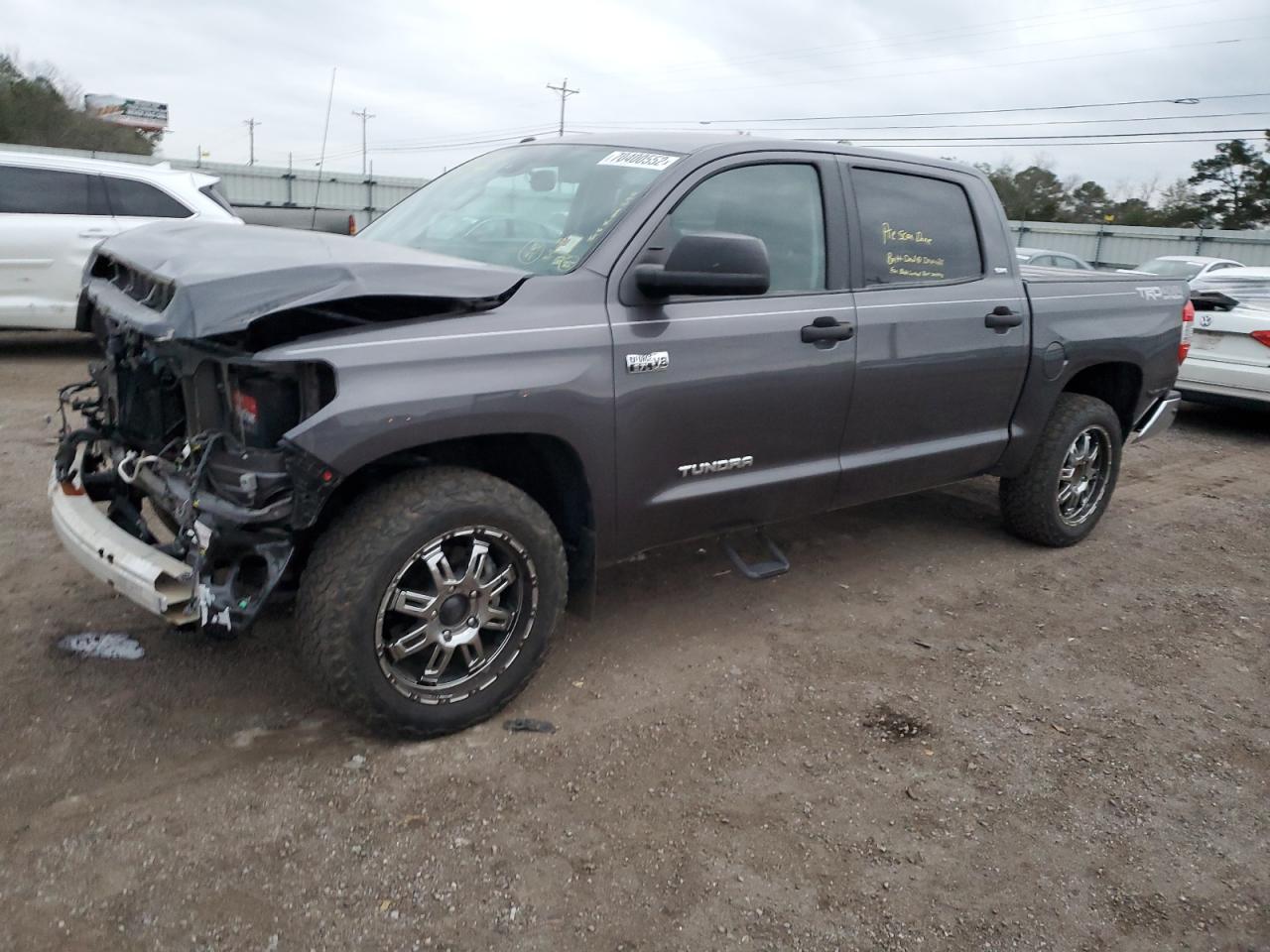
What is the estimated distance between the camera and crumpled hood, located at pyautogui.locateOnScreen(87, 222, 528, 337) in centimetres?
264

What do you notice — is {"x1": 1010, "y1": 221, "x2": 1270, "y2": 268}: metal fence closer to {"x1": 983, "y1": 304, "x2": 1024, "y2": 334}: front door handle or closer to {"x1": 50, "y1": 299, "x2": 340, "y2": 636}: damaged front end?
{"x1": 983, "y1": 304, "x2": 1024, "y2": 334}: front door handle

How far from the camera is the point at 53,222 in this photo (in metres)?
8.44

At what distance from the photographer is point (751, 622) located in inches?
166

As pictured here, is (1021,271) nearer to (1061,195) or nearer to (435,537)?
(435,537)

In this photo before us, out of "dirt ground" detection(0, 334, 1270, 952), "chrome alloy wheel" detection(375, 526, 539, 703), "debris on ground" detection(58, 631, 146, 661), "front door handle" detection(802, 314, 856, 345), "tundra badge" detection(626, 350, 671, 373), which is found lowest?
"dirt ground" detection(0, 334, 1270, 952)

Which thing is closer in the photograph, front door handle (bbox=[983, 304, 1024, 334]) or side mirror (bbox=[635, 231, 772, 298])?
side mirror (bbox=[635, 231, 772, 298])

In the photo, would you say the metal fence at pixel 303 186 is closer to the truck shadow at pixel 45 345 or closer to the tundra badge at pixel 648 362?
the truck shadow at pixel 45 345

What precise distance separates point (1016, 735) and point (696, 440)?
4.93 feet

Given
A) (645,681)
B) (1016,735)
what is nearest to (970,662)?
(1016,735)

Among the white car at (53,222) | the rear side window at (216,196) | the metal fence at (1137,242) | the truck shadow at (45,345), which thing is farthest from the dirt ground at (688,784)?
the metal fence at (1137,242)

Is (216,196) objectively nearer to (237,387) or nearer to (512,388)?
(237,387)

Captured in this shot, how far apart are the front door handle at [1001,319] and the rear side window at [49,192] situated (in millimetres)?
7675

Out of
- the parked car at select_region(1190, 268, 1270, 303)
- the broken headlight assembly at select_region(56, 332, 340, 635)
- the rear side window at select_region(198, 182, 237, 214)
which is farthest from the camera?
the rear side window at select_region(198, 182, 237, 214)

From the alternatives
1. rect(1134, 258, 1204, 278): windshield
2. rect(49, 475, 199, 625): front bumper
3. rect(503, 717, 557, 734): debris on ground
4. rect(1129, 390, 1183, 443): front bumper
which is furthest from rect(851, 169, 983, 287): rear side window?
rect(1134, 258, 1204, 278): windshield
